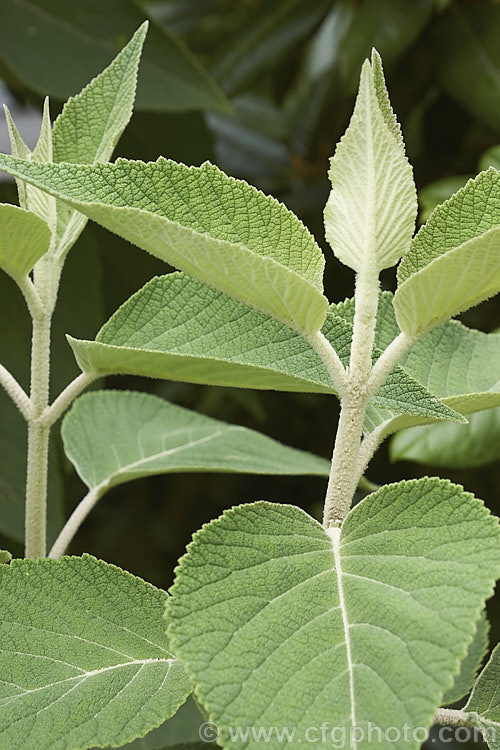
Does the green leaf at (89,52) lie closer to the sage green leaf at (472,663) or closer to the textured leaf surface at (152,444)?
the textured leaf surface at (152,444)

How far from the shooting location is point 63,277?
3.35 ft

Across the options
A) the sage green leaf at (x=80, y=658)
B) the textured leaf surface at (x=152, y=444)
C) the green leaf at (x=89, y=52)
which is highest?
the green leaf at (x=89, y=52)

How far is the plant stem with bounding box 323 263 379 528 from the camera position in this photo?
0.38 m

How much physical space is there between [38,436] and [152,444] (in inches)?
6.6

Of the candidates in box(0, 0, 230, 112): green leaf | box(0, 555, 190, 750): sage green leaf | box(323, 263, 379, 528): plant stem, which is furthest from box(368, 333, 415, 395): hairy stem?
box(0, 0, 230, 112): green leaf

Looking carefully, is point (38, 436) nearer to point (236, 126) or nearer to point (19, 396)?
point (19, 396)

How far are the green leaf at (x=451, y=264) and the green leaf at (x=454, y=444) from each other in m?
0.43

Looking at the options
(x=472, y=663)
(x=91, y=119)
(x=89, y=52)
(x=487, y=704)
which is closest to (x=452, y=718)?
(x=487, y=704)

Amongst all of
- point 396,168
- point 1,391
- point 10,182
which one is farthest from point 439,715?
point 10,182

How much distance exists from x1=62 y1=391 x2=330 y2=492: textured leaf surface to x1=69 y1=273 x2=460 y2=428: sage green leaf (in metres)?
0.14

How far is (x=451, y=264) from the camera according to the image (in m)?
0.33

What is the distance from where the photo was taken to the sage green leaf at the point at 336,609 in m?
0.29

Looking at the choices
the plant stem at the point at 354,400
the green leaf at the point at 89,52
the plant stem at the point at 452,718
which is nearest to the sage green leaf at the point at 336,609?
the plant stem at the point at 354,400

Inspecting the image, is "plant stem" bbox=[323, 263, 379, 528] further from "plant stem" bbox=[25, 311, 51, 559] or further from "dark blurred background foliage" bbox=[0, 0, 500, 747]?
"dark blurred background foliage" bbox=[0, 0, 500, 747]
